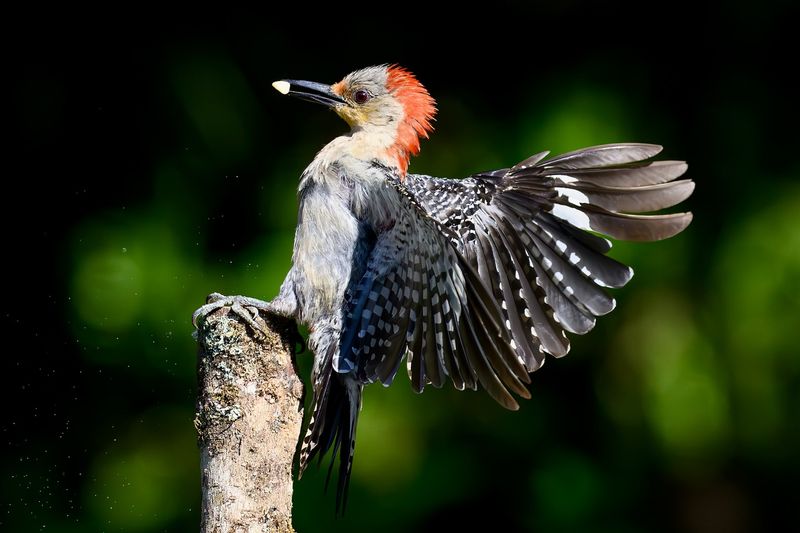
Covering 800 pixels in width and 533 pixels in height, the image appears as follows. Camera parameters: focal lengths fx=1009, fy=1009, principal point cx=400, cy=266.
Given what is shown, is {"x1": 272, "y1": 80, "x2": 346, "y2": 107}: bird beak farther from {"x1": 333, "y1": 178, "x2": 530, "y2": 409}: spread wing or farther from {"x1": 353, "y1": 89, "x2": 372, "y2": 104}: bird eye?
{"x1": 333, "y1": 178, "x2": 530, "y2": 409}: spread wing

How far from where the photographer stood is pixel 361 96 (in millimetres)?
4004

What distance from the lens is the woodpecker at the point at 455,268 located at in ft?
10.4

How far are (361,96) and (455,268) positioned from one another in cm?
117

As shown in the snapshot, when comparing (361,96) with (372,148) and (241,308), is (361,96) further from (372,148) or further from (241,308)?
(241,308)

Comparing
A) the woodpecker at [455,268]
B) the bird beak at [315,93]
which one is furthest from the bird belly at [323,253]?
the bird beak at [315,93]

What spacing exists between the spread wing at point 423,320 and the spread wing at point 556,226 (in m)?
0.14

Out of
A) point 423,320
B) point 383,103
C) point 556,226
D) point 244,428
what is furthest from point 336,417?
point 383,103

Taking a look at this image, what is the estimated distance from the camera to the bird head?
12.8 ft

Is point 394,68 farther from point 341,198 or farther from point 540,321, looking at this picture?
point 540,321

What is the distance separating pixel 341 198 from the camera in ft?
11.4

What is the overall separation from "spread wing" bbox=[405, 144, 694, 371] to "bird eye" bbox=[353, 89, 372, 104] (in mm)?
604

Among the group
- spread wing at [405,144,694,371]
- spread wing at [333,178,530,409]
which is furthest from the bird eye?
spread wing at [333,178,530,409]

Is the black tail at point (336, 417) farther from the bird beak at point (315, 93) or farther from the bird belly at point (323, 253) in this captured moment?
the bird beak at point (315, 93)

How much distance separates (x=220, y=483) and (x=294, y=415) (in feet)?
0.93
